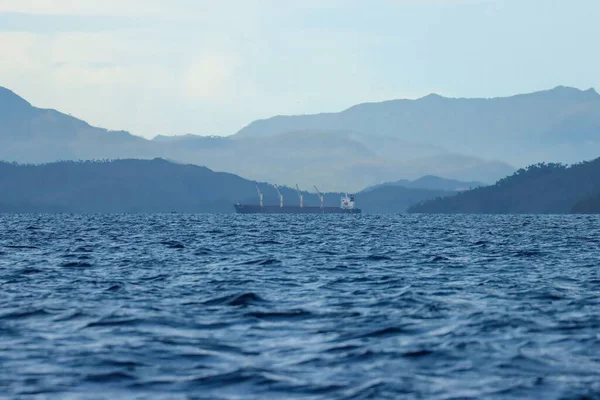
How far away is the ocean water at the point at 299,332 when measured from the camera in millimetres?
20844

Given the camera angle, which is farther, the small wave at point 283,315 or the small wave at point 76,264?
the small wave at point 76,264

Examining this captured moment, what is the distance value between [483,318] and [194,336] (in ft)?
30.2

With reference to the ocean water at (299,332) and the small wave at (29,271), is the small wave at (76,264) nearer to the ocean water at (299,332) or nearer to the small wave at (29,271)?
the ocean water at (299,332)

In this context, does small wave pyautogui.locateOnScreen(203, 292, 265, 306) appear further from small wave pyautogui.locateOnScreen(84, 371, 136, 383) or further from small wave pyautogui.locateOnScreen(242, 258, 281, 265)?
small wave pyautogui.locateOnScreen(242, 258, 281, 265)

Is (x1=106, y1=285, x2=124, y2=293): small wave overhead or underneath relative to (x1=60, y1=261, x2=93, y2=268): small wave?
overhead

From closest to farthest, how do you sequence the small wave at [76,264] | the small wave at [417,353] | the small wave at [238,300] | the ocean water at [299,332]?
the ocean water at [299,332], the small wave at [417,353], the small wave at [238,300], the small wave at [76,264]

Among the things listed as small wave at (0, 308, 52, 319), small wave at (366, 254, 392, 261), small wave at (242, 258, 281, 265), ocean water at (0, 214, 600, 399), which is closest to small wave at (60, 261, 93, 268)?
ocean water at (0, 214, 600, 399)

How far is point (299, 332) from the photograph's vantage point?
27641 mm

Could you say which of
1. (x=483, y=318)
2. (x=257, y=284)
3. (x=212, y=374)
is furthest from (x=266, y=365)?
(x=257, y=284)

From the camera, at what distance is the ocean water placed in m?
20.8

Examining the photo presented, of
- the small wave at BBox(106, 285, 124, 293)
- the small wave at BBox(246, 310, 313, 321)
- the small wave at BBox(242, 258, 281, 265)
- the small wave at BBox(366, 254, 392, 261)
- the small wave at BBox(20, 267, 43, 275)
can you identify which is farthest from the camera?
the small wave at BBox(366, 254, 392, 261)

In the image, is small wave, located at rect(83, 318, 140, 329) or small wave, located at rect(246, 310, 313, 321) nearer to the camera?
small wave, located at rect(83, 318, 140, 329)

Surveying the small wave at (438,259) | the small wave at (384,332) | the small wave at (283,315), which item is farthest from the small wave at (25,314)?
the small wave at (438,259)

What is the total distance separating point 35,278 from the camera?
45.2 meters
